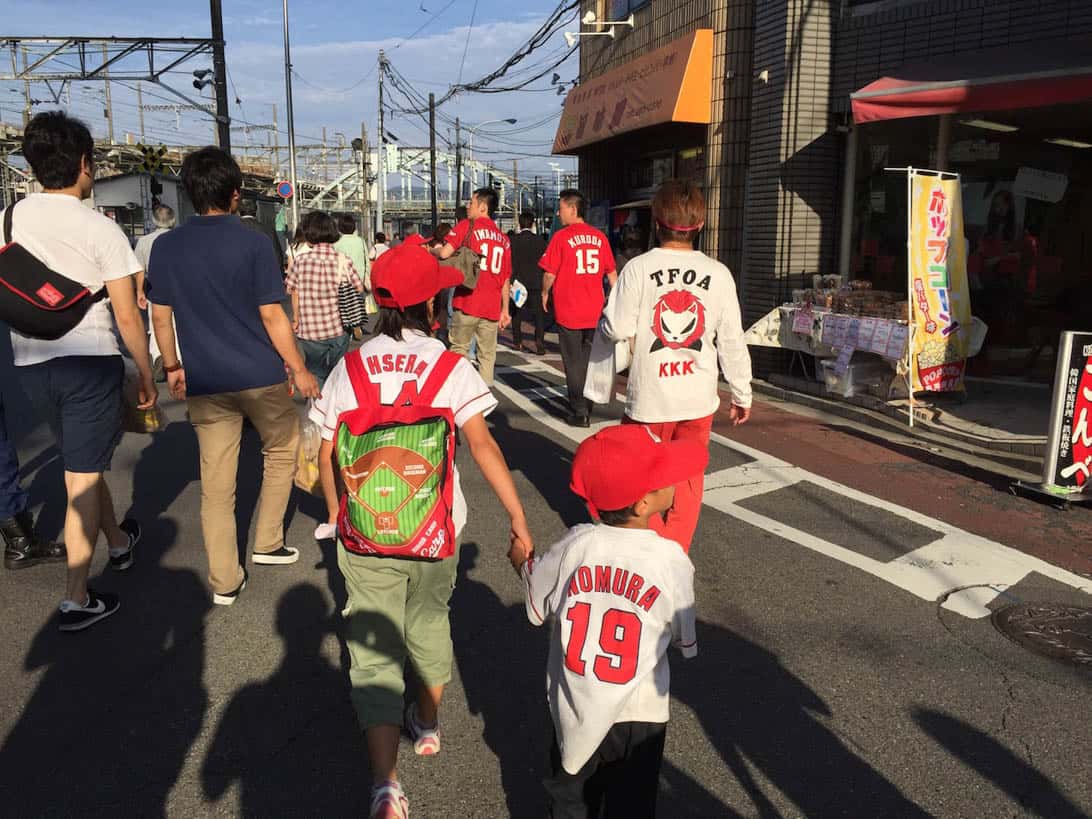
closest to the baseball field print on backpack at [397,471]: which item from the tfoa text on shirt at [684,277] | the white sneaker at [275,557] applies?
the tfoa text on shirt at [684,277]

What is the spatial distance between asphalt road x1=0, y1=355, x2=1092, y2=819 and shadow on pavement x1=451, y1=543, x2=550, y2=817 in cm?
1

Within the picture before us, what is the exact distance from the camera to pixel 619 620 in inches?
87.0

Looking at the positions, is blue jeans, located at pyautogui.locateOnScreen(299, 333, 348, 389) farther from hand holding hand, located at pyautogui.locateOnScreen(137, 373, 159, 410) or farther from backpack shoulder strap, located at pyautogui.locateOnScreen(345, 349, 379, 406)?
backpack shoulder strap, located at pyautogui.locateOnScreen(345, 349, 379, 406)

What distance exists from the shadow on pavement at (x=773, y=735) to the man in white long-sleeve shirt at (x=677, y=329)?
0.66 m

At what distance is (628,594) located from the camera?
2.21 metres

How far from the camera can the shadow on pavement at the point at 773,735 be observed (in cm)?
276

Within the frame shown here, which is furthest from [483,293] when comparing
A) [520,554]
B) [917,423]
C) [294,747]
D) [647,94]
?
[647,94]

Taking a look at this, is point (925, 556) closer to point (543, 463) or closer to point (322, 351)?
point (543, 463)

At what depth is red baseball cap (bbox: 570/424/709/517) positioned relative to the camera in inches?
84.2

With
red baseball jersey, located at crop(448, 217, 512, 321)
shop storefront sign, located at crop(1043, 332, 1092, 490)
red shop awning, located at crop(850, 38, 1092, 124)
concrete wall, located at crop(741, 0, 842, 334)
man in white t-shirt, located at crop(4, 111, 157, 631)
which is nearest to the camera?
man in white t-shirt, located at crop(4, 111, 157, 631)

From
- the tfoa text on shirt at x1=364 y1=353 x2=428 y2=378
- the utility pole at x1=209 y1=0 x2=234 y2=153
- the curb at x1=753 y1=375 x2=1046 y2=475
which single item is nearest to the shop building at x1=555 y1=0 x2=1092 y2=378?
the curb at x1=753 y1=375 x2=1046 y2=475

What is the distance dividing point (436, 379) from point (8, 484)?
10.4 ft

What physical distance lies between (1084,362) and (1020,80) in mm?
3011

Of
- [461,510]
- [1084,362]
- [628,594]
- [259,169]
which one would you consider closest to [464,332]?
[1084,362]
